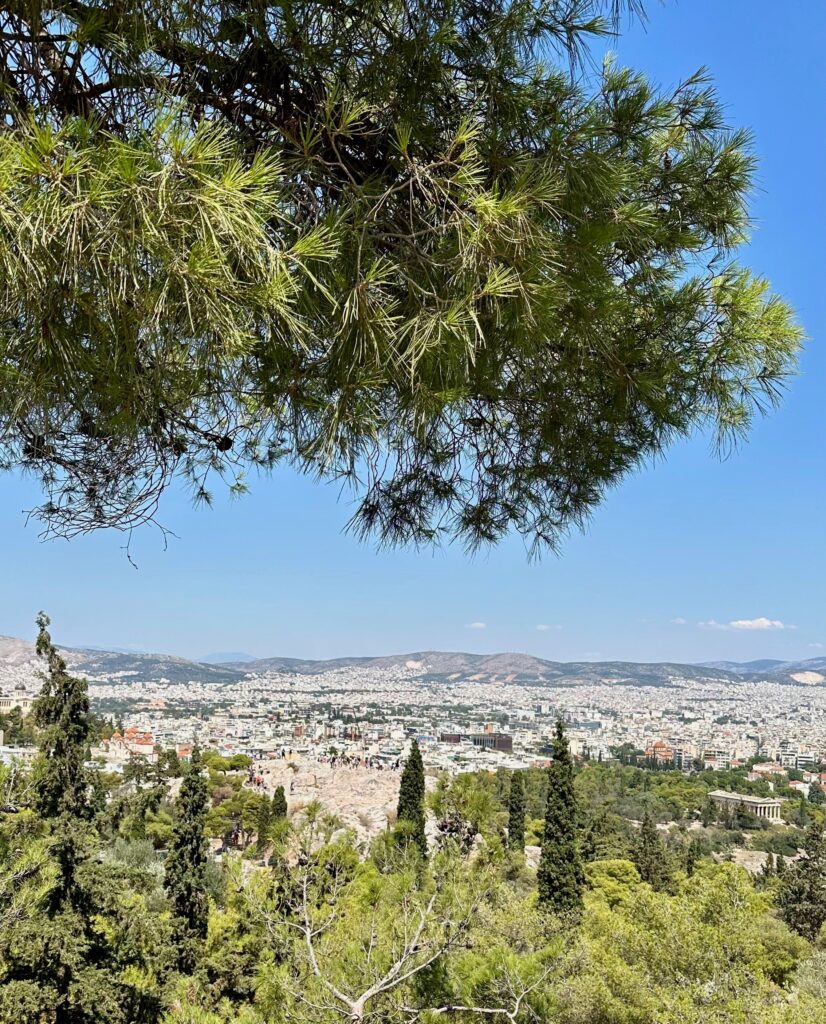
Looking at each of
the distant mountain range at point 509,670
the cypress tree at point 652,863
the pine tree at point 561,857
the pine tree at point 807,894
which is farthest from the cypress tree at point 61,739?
the distant mountain range at point 509,670

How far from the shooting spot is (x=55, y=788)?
9867mm

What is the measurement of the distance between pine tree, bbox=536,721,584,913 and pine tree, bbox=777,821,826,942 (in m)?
6.63

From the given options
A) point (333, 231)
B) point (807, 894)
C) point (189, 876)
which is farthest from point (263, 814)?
point (333, 231)

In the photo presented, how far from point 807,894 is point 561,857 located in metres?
→ 8.17

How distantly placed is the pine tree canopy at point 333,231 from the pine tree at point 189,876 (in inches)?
461

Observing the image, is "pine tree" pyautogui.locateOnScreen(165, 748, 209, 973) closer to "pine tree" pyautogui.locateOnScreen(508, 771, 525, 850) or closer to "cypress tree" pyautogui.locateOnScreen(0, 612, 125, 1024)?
"cypress tree" pyautogui.locateOnScreen(0, 612, 125, 1024)

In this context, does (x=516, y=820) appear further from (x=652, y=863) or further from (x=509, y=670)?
(x=509, y=670)

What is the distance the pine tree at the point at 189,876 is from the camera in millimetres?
11230

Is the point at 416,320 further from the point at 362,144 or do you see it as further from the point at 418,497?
the point at 418,497

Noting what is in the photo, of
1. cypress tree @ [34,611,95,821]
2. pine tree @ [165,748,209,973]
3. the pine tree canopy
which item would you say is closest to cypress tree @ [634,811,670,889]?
pine tree @ [165,748,209,973]

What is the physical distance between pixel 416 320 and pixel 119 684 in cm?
9796

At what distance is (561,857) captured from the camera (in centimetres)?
1498

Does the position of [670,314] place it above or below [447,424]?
above

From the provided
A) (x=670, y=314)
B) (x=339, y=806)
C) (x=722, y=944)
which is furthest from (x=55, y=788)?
(x=339, y=806)
